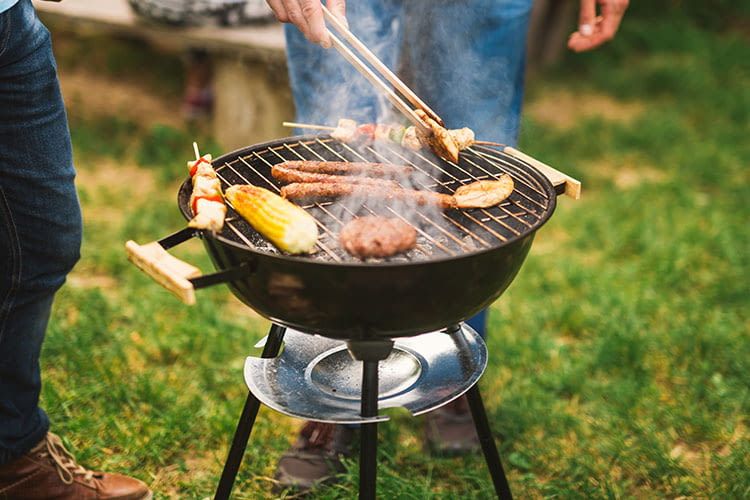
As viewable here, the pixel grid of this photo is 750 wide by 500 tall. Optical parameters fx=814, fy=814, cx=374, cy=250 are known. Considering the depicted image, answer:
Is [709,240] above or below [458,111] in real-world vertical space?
below

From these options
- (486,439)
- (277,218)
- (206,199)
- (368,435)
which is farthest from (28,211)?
(486,439)

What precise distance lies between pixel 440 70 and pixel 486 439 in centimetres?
153

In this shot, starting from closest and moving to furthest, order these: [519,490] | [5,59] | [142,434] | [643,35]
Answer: [5,59] < [519,490] < [142,434] < [643,35]

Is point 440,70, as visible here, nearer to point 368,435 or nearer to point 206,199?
point 206,199

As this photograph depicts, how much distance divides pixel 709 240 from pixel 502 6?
2.63m

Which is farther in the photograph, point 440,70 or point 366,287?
point 440,70

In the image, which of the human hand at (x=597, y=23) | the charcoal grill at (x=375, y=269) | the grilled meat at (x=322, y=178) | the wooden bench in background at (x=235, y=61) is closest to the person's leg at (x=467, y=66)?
the human hand at (x=597, y=23)

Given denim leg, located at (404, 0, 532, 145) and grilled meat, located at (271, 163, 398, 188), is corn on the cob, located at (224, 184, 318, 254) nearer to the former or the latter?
grilled meat, located at (271, 163, 398, 188)

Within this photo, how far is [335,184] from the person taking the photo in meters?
2.45

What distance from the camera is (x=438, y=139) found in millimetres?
2582

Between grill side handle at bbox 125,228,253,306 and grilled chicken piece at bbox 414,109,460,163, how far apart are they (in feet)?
2.72

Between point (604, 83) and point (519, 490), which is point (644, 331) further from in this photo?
point (604, 83)

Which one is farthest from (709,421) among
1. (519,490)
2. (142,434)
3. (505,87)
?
(142,434)

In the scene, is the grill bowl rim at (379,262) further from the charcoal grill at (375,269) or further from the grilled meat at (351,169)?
the grilled meat at (351,169)
